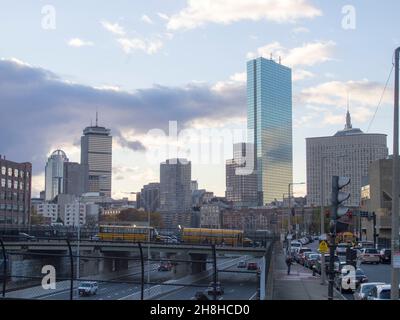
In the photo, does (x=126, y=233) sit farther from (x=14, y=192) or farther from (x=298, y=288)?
(x=14, y=192)

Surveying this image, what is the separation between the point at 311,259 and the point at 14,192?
90.9 metres

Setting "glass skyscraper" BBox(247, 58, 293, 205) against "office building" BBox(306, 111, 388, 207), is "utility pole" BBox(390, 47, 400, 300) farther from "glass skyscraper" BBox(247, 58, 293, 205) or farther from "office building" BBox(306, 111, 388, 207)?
"office building" BBox(306, 111, 388, 207)

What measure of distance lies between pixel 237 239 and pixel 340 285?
49217 millimetres

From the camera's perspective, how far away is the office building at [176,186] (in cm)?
15688

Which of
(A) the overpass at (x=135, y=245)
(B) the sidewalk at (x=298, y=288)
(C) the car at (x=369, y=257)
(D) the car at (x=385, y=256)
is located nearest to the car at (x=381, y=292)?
(B) the sidewalk at (x=298, y=288)

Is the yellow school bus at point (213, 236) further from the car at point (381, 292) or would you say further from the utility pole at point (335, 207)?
the utility pole at point (335, 207)

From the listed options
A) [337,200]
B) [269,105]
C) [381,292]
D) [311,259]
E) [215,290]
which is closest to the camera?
[215,290]

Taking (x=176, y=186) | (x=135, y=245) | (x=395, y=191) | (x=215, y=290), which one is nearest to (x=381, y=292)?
(x=395, y=191)

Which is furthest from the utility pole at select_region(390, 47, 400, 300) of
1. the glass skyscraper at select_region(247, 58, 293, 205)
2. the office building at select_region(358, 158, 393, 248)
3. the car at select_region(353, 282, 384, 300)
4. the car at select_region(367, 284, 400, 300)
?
the office building at select_region(358, 158, 393, 248)

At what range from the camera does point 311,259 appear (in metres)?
50.9

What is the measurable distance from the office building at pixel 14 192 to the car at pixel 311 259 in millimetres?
81129
